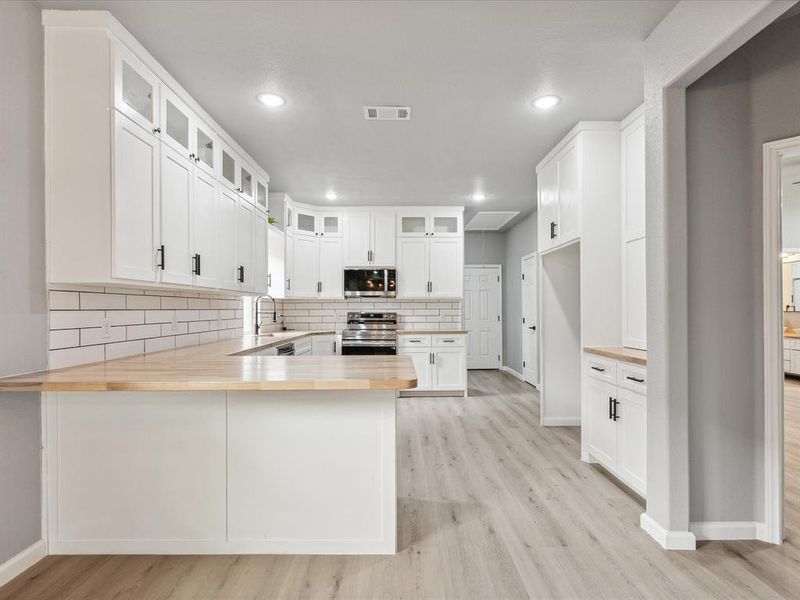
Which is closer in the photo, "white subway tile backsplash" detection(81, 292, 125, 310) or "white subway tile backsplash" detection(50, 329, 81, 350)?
"white subway tile backsplash" detection(50, 329, 81, 350)

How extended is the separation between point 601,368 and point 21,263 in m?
3.42

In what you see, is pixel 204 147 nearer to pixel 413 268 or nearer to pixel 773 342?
pixel 413 268

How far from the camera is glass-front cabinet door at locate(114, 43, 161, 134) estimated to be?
6.64 feet

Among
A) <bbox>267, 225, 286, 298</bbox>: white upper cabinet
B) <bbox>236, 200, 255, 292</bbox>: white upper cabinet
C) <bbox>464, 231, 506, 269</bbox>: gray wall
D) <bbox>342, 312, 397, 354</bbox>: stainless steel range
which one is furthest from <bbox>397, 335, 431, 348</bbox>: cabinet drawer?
<bbox>464, 231, 506, 269</bbox>: gray wall

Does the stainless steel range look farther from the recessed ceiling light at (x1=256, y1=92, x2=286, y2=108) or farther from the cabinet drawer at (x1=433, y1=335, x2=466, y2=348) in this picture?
the recessed ceiling light at (x1=256, y1=92, x2=286, y2=108)

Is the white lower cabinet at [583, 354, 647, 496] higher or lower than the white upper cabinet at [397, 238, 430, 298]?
lower

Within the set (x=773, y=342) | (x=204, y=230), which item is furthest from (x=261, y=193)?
(x=773, y=342)

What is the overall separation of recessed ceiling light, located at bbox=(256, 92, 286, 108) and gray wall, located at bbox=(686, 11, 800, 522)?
244 centimetres

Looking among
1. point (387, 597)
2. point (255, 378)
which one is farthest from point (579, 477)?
point (255, 378)

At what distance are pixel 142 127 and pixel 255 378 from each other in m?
1.58

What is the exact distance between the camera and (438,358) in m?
5.41

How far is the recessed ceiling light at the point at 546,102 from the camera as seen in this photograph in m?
2.81

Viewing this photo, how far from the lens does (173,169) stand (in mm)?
2523

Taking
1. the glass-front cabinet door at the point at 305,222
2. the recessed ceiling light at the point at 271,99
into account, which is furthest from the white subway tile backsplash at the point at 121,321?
the glass-front cabinet door at the point at 305,222
